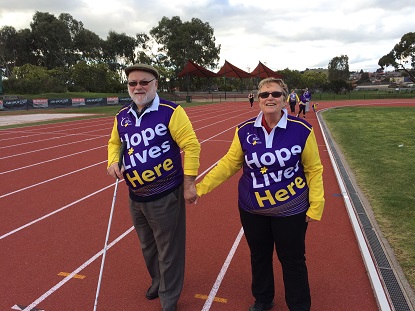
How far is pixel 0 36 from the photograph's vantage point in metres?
60.8

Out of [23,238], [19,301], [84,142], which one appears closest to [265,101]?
[19,301]

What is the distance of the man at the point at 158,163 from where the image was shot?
2.65 metres

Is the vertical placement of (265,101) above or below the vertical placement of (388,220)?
above

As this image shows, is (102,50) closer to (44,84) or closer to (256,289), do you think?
(44,84)

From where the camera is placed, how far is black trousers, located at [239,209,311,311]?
101 inches

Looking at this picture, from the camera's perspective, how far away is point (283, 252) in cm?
263

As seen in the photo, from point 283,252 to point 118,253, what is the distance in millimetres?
2216

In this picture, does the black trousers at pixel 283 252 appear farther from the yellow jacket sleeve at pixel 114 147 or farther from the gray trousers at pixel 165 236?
the yellow jacket sleeve at pixel 114 147

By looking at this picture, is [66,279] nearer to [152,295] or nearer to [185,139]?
[152,295]

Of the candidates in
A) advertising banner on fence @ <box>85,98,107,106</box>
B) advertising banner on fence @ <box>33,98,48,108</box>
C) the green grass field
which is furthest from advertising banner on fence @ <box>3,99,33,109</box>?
the green grass field

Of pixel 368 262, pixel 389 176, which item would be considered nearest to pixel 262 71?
pixel 389 176

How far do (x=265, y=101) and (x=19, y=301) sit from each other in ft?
9.45

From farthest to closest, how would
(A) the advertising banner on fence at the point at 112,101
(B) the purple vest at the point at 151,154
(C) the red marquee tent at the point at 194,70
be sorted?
1. (C) the red marquee tent at the point at 194,70
2. (A) the advertising banner on fence at the point at 112,101
3. (B) the purple vest at the point at 151,154

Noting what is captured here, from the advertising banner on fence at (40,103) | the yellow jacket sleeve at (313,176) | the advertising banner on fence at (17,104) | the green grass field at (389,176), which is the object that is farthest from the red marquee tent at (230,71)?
the yellow jacket sleeve at (313,176)
